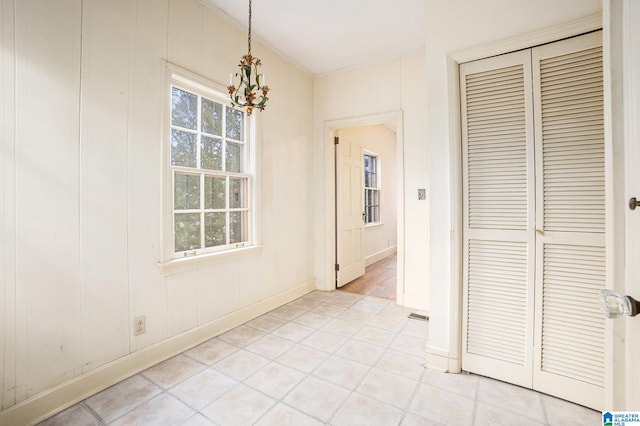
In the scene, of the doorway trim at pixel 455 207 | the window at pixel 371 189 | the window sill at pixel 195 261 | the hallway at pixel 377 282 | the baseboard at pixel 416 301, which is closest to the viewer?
the doorway trim at pixel 455 207

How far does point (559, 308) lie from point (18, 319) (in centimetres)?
320

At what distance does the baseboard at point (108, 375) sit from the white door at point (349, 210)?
1761 millimetres

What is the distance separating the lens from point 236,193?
9.75 feet

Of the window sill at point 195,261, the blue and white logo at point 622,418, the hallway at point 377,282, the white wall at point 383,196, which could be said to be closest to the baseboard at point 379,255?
the white wall at point 383,196

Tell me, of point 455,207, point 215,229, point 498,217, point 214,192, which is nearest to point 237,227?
point 215,229

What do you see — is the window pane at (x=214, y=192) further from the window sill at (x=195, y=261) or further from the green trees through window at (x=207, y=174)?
the window sill at (x=195, y=261)

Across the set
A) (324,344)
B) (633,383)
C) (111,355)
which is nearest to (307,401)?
(324,344)

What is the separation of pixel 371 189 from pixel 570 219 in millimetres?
4347

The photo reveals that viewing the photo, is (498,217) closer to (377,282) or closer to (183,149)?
(183,149)

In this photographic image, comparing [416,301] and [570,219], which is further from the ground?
[570,219]

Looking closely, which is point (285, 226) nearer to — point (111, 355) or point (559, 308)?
point (111, 355)

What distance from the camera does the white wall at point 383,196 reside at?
570 cm

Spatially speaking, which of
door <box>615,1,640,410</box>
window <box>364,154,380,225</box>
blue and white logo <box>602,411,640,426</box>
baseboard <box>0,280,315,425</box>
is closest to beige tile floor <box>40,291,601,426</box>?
baseboard <box>0,280,315,425</box>

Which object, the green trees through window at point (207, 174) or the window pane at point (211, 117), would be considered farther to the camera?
the window pane at point (211, 117)
